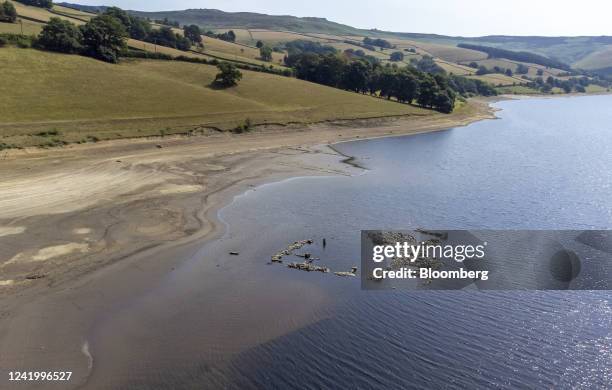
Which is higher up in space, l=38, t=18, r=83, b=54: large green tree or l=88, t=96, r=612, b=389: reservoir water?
l=38, t=18, r=83, b=54: large green tree

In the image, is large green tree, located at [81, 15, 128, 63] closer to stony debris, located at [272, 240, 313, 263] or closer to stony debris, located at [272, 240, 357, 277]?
stony debris, located at [272, 240, 313, 263]

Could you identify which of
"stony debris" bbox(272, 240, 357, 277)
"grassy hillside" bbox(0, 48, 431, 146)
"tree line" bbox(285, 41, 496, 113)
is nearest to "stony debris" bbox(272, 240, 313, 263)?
"stony debris" bbox(272, 240, 357, 277)

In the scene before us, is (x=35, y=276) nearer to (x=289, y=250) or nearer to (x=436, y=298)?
(x=289, y=250)

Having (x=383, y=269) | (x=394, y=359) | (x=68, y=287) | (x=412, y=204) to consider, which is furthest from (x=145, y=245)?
(x=412, y=204)

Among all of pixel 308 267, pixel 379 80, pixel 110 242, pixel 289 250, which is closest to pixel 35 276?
pixel 110 242

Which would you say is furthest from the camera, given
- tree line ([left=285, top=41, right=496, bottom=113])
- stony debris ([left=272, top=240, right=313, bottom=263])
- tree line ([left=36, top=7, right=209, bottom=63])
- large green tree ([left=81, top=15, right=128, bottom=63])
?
tree line ([left=285, top=41, right=496, bottom=113])

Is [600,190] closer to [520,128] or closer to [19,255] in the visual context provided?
[19,255]
